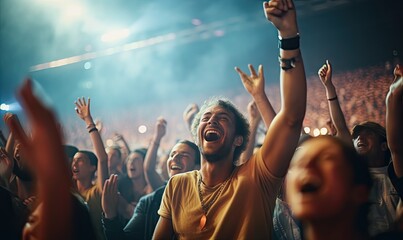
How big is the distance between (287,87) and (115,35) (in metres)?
6.75

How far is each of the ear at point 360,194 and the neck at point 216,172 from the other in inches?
35.7

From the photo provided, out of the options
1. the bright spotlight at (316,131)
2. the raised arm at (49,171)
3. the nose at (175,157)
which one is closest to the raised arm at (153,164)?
the nose at (175,157)

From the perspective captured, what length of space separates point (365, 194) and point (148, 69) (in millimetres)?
8234

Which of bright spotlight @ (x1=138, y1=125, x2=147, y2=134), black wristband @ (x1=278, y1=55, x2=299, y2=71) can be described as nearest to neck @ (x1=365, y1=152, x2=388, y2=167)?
black wristband @ (x1=278, y1=55, x2=299, y2=71)

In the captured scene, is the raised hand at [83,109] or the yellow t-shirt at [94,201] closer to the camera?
the yellow t-shirt at [94,201]

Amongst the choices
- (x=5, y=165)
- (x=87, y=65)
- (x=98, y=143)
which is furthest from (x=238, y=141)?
(x=87, y=65)

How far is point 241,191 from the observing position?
2.18 metres

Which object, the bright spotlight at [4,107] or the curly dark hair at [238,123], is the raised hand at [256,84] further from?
the bright spotlight at [4,107]

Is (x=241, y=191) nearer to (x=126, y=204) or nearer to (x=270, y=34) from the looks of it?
(x=126, y=204)

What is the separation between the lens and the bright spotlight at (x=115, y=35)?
8.17 m

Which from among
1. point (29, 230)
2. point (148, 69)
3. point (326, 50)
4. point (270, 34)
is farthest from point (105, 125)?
point (29, 230)

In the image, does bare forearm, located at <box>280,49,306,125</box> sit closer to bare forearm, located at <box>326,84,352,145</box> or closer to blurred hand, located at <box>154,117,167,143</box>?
bare forearm, located at <box>326,84,352,145</box>

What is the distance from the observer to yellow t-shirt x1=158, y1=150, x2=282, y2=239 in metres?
2.12

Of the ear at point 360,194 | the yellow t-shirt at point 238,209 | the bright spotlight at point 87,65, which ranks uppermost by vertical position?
the bright spotlight at point 87,65
